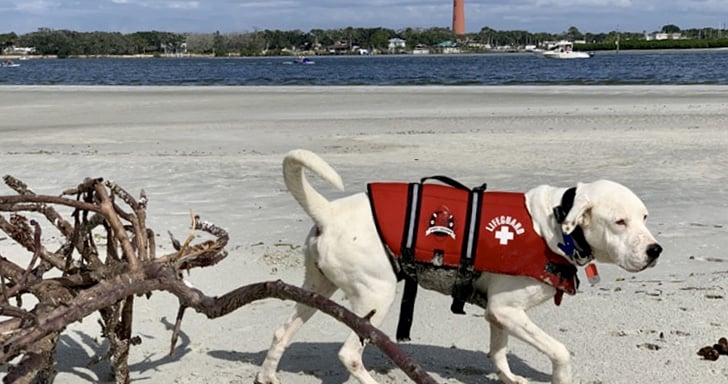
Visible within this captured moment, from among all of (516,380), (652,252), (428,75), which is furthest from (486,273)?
(428,75)

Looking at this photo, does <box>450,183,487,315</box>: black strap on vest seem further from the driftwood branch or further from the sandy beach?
the driftwood branch

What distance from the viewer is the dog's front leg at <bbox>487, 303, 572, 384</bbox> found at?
4750 mm

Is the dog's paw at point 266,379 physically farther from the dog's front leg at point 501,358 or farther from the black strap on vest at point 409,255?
the dog's front leg at point 501,358

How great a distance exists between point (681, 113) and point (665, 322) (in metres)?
18.7

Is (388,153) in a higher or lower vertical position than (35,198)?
lower

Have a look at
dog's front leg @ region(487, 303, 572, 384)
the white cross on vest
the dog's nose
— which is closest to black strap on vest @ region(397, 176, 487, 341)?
the white cross on vest

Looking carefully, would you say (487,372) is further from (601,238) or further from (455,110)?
(455,110)

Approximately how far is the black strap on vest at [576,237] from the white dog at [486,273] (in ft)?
0.08

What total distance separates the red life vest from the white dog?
6 cm

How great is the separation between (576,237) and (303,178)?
1.47 m

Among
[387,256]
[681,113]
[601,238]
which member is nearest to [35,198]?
[387,256]

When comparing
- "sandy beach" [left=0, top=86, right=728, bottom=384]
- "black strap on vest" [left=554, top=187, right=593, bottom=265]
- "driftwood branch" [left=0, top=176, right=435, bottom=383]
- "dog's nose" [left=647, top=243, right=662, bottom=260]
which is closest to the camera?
"driftwood branch" [left=0, top=176, right=435, bottom=383]

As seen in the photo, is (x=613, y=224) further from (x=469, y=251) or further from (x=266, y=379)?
(x=266, y=379)

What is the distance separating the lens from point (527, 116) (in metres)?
24.0
